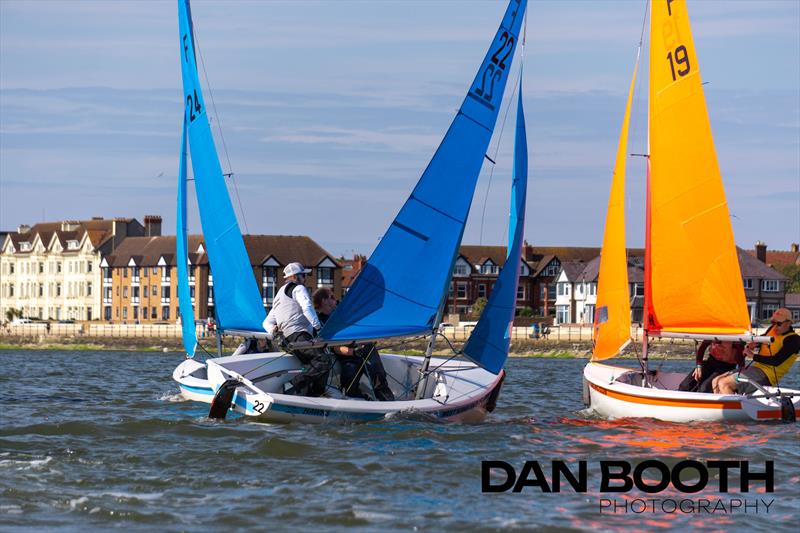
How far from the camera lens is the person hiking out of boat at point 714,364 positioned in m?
18.1

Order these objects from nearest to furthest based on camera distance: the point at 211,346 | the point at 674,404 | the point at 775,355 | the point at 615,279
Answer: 1. the point at 674,404
2. the point at 775,355
3. the point at 615,279
4. the point at 211,346

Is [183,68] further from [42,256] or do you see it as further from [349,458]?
[42,256]

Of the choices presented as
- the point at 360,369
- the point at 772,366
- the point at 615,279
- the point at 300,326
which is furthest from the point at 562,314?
the point at 300,326

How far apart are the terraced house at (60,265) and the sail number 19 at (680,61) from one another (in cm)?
9651

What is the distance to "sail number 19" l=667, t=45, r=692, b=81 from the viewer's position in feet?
62.1

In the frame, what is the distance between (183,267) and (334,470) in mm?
11624

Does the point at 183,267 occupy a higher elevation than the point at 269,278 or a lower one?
lower

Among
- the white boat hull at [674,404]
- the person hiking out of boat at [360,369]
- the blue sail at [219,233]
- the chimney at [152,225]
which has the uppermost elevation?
the chimney at [152,225]

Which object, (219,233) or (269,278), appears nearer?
(219,233)

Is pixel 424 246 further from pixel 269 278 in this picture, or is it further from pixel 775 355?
pixel 269 278

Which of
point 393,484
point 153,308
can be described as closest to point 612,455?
point 393,484

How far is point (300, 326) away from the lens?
55.7 feet

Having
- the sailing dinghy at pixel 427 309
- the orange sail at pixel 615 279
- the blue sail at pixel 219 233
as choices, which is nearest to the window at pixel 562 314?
the blue sail at pixel 219 233

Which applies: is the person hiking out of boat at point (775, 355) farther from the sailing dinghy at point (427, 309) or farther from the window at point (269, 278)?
the window at point (269, 278)
